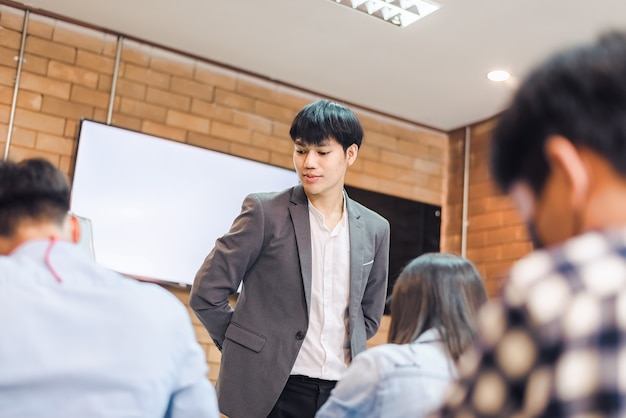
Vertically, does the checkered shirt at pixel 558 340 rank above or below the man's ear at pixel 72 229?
below

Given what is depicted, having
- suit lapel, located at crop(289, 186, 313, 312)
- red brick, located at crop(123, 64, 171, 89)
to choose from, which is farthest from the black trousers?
red brick, located at crop(123, 64, 171, 89)

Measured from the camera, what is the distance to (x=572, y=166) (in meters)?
0.62

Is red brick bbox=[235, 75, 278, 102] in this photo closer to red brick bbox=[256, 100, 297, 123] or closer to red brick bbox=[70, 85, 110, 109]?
red brick bbox=[256, 100, 297, 123]

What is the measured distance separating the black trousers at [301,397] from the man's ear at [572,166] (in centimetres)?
174

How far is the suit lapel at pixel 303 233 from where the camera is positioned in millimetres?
2355

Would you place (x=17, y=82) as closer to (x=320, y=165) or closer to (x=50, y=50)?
(x=50, y=50)

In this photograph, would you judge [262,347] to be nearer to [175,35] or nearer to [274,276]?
[274,276]

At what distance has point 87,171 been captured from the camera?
4008 millimetres

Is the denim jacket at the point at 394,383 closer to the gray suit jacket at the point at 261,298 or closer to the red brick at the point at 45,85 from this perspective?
the gray suit jacket at the point at 261,298

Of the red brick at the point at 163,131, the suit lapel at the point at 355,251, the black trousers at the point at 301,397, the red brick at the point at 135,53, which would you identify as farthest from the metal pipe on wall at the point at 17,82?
the black trousers at the point at 301,397

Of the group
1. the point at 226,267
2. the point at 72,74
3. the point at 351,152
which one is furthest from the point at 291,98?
the point at 226,267

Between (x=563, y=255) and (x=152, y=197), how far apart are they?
373 centimetres

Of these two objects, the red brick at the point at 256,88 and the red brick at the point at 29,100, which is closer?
the red brick at the point at 29,100

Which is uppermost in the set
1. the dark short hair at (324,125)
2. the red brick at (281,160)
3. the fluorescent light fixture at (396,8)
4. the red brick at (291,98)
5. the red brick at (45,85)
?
the fluorescent light fixture at (396,8)
